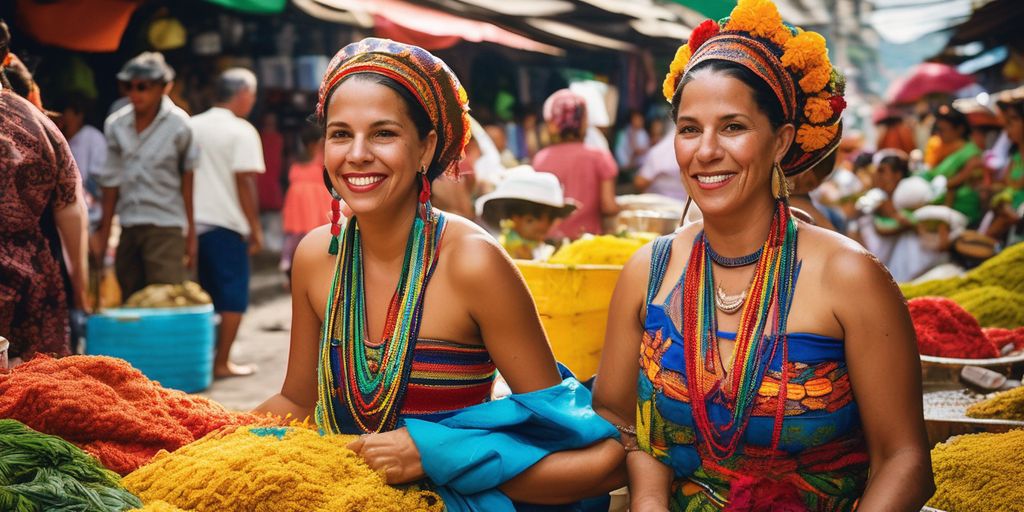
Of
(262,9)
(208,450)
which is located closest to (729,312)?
(208,450)

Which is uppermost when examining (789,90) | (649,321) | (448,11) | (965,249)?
(448,11)

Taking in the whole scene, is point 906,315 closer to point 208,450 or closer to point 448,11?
point 208,450

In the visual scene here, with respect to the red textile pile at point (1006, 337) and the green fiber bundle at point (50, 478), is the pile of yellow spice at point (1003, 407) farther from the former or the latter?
the green fiber bundle at point (50, 478)

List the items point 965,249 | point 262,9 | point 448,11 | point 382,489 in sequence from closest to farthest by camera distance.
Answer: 1. point 382,489
2. point 965,249
3. point 262,9
4. point 448,11

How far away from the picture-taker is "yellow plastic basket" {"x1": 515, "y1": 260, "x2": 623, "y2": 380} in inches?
154

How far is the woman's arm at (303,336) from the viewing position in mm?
2734

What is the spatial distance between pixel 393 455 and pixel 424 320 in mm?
371

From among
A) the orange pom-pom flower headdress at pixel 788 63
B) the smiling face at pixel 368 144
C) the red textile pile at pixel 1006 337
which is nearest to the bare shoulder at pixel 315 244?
the smiling face at pixel 368 144

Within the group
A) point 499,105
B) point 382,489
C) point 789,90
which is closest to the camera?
point 382,489

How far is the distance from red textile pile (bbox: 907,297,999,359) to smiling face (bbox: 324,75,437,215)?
246 centimetres

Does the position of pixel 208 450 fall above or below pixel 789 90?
below

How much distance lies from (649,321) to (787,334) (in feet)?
1.13

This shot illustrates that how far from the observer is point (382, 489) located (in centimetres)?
217

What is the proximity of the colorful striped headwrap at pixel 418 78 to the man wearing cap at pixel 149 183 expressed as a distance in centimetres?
487
